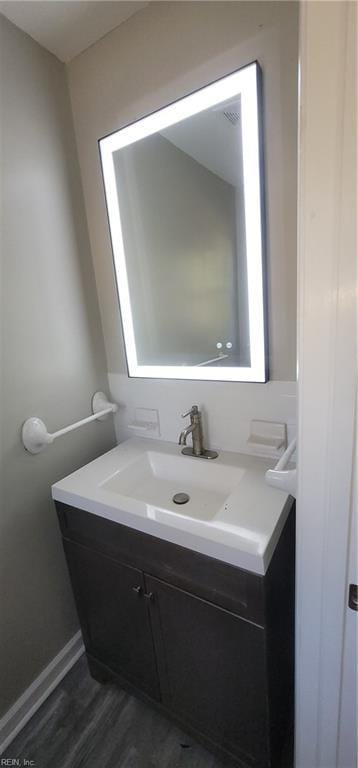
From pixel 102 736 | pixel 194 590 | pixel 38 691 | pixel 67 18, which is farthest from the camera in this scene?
pixel 38 691

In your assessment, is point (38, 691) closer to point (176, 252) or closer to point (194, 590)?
point (194, 590)

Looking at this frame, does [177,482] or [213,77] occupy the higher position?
[213,77]

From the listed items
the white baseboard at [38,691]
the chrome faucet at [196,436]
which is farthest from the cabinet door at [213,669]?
the white baseboard at [38,691]

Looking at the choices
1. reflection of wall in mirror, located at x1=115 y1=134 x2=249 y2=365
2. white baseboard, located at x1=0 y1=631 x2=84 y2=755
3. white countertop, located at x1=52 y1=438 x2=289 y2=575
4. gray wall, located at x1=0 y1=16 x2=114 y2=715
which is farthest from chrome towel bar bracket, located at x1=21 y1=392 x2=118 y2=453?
white baseboard, located at x1=0 y1=631 x2=84 y2=755

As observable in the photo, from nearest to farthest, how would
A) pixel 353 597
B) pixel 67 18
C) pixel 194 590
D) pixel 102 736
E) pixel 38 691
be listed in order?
1. pixel 353 597
2. pixel 194 590
3. pixel 67 18
4. pixel 102 736
5. pixel 38 691

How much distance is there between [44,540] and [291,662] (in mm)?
912

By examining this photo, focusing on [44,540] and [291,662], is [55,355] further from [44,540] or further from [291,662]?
[291,662]

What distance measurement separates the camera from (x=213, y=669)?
846 millimetres

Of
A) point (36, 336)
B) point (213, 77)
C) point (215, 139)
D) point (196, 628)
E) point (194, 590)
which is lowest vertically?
point (196, 628)

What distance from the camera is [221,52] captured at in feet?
2.87

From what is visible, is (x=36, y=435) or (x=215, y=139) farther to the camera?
(x=36, y=435)

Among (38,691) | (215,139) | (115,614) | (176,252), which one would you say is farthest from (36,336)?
(38,691)

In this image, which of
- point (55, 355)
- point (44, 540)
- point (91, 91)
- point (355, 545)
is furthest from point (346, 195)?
point (44, 540)

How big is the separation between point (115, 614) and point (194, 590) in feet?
1.33
